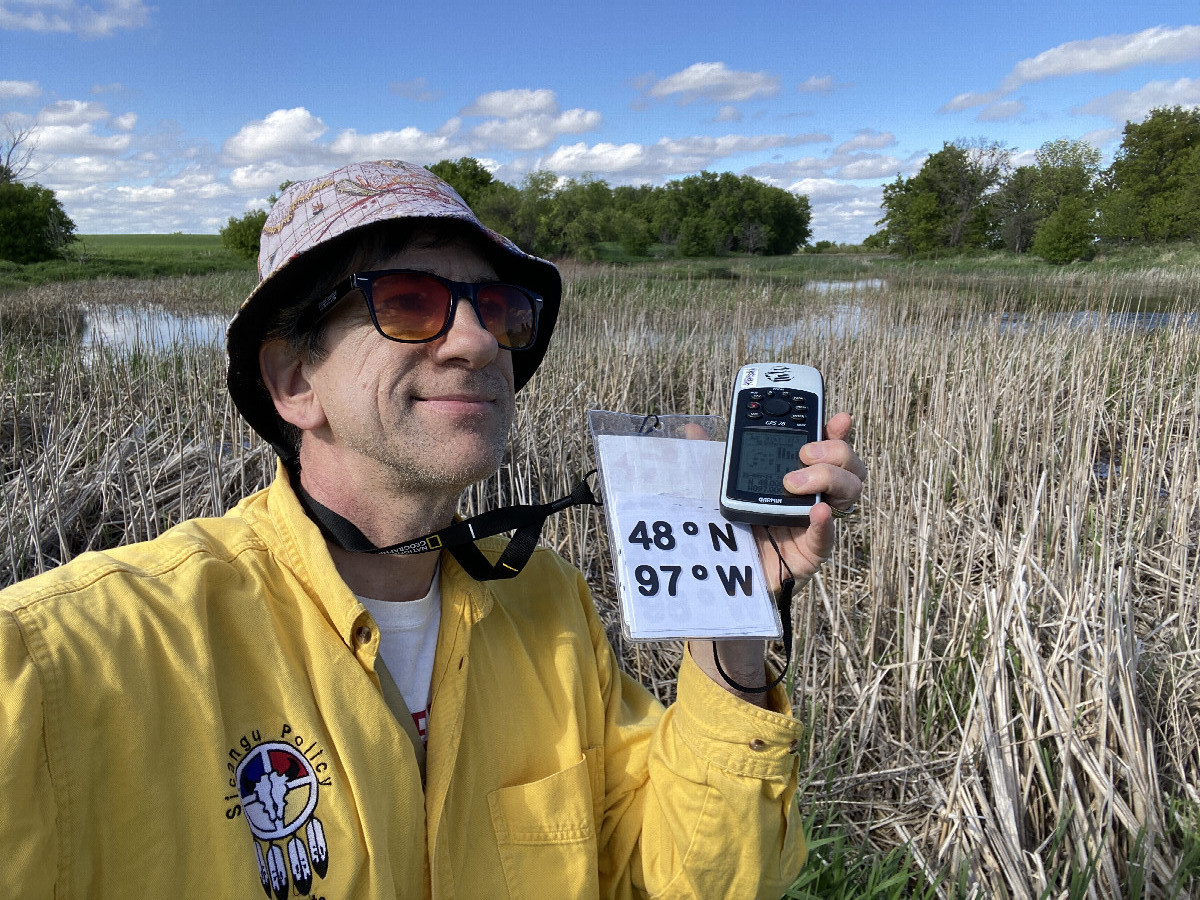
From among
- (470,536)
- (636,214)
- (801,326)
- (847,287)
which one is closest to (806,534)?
(470,536)

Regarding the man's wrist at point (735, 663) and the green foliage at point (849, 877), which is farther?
the green foliage at point (849, 877)

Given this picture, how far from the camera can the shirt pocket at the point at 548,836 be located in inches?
45.3

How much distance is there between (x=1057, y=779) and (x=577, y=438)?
2.95 meters

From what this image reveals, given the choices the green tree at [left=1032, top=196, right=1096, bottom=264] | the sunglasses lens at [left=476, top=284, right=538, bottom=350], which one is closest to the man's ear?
the sunglasses lens at [left=476, top=284, right=538, bottom=350]

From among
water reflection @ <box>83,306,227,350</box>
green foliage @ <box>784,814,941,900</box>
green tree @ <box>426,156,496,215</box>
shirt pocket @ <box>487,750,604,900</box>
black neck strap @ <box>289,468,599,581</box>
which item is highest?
green tree @ <box>426,156,496,215</box>

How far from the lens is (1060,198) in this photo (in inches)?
1791

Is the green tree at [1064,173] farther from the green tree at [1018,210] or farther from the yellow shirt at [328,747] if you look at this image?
the yellow shirt at [328,747]

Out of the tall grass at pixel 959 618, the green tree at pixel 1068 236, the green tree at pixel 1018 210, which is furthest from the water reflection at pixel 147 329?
the green tree at pixel 1018 210

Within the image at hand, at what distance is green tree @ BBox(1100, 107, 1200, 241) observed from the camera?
37.5m

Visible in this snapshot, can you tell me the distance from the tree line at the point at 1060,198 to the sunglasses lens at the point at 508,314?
1676 inches

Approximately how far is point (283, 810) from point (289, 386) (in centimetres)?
67

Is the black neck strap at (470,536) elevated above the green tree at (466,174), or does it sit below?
below

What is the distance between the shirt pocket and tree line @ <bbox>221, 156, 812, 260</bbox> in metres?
27.0

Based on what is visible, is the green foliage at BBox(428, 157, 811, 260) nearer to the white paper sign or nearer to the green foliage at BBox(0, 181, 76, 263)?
the green foliage at BBox(0, 181, 76, 263)
